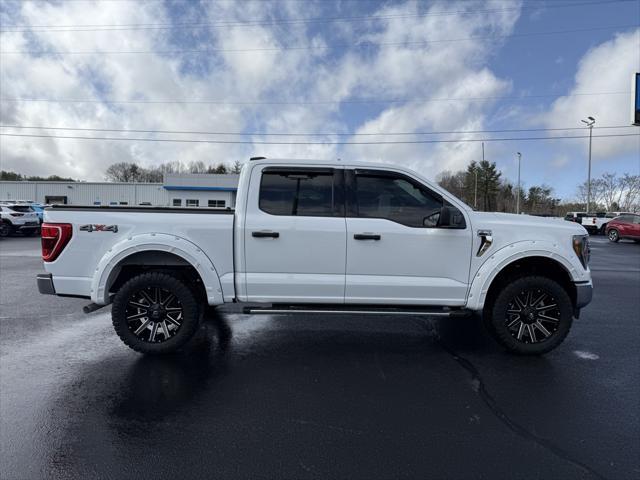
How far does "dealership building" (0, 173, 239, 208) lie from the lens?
150 feet

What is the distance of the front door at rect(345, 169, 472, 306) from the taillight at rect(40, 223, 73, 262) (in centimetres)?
302

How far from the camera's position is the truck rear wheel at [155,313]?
4227 mm

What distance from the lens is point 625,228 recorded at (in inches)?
891

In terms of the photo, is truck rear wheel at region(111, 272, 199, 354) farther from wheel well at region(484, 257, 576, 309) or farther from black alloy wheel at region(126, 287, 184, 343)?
wheel well at region(484, 257, 576, 309)

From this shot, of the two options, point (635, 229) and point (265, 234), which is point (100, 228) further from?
point (635, 229)

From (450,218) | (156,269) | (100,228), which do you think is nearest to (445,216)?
(450,218)

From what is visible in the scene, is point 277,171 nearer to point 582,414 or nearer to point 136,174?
point 582,414

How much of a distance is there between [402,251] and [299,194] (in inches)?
51.0

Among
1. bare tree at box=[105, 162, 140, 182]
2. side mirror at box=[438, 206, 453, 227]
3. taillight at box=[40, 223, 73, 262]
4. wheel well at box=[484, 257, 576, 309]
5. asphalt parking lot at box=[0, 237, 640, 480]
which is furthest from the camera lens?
bare tree at box=[105, 162, 140, 182]

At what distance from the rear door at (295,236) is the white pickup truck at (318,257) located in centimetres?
1

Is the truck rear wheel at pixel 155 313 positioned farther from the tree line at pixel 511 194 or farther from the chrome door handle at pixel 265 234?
the tree line at pixel 511 194

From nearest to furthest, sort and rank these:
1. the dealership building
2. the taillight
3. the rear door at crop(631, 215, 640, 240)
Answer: the taillight → the rear door at crop(631, 215, 640, 240) → the dealership building

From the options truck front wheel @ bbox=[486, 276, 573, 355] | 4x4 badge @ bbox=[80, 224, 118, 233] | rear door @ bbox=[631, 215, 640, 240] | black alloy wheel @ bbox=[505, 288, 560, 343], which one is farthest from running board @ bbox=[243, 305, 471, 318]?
rear door @ bbox=[631, 215, 640, 240]

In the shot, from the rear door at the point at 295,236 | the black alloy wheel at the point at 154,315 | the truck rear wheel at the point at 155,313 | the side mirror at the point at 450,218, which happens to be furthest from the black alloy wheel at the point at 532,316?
the black alloy wheel at the point at 154,315
